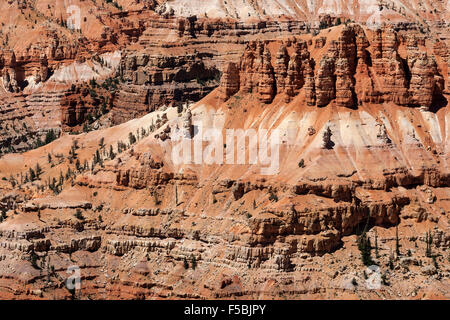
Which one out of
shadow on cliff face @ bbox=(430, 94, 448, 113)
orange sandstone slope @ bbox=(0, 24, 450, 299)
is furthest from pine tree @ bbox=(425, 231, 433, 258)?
shadow on cliff face @ bbox=(430, 94, 448, 113)

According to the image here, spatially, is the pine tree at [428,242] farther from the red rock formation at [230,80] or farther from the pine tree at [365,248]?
the red rock formation at [230,80]

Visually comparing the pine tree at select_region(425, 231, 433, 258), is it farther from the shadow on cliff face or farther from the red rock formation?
the red rock formation

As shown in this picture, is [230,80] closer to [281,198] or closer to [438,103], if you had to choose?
[281,198]

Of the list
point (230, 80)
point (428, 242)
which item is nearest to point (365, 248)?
point (428, 242)

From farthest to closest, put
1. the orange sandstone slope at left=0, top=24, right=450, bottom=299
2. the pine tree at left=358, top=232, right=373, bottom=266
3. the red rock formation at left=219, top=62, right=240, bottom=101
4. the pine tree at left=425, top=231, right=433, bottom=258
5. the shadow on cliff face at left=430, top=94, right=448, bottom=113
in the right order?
the red rock formation at left=219, top=62, right=240, bottom=101, the shadow on cliff face at left=430, top=94, right=448, bottom=113, the pine tree at left=425, top=231, right=433, bottom=258, the pine tree at left=358, top=232, right=373, bottom=266, the orange sandstone slope at left=0, top=24, right=450, bottom=299

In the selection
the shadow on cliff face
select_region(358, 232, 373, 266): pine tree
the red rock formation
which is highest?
the red rock formation

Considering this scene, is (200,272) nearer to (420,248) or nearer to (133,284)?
(133,284)

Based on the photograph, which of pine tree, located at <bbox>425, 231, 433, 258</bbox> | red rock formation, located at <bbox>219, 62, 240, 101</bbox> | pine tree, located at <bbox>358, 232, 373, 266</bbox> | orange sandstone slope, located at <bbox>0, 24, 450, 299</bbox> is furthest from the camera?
red rock formation, located at <bbox>219, 62, 240, 101</bbox>

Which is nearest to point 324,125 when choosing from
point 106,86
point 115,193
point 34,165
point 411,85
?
point 411,85

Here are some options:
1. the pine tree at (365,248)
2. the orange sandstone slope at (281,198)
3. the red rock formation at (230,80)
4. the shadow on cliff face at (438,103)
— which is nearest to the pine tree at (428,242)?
the orange sandstone slope at (281,198)
